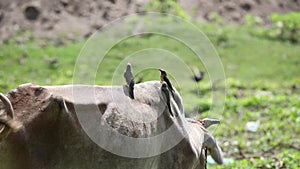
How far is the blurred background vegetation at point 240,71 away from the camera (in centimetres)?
799

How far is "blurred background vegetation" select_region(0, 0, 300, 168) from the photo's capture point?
7992 mm

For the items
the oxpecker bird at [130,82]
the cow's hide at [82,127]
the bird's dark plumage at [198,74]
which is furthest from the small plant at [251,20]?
the oxpecker bird at [130,82]

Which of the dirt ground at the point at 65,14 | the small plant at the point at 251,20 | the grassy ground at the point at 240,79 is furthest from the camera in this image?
the small plant at the point at 251,20

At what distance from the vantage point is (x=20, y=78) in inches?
428

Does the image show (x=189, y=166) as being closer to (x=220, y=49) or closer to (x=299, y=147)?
(x=299, y=147)

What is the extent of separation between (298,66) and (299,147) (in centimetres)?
504

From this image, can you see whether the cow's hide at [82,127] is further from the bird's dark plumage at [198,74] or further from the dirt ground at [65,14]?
the dirt ground at [65,14]

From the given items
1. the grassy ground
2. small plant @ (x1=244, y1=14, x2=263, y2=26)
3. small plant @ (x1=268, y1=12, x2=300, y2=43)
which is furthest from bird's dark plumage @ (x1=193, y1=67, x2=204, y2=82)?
small plant @ (x1=244, y1=14, x2=263, y2=26)

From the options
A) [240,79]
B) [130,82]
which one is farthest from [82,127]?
[240,79]

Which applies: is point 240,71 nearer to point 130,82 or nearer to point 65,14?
point 65,14

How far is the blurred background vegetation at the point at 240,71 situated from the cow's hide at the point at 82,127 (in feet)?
9.42

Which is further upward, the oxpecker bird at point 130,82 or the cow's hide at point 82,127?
the oxpecker bird at point 130,82

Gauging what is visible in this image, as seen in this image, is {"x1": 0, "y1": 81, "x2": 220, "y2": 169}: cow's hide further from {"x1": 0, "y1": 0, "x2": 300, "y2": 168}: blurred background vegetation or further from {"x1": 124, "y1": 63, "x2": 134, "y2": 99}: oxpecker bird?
{"x1": 0, "y1": 0, "x2": 300, "y2": 168}: blurred background vegetation

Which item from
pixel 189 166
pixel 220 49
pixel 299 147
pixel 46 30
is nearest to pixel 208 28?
pixel 220 49
